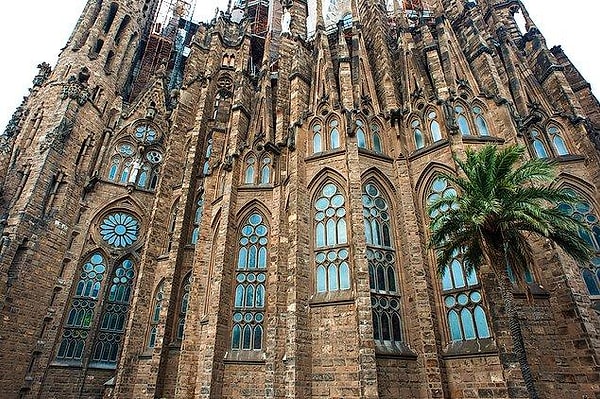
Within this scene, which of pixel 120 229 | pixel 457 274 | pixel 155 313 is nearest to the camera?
pixel 457 274

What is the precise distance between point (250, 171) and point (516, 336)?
12.3 meters

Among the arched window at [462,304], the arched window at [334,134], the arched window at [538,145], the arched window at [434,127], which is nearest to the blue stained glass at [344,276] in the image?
the arched window at [462,304]

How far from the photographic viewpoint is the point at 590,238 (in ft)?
44.0

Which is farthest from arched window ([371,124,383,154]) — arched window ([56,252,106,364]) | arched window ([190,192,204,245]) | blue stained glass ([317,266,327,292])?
arched window ([56,252,106,364])

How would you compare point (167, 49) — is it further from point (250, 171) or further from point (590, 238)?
point (590, 238)

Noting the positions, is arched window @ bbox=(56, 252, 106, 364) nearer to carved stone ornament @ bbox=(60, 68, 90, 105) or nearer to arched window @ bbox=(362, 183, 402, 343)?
carved stone ornament @ bbox=(60, 68, 90, 105)

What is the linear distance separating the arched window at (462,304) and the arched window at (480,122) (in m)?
5.27

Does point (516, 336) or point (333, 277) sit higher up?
point (333, 277)

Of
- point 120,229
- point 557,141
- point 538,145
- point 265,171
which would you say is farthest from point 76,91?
point 557,141

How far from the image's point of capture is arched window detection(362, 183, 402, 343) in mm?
12523

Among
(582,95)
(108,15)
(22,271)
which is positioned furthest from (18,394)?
(582,95)

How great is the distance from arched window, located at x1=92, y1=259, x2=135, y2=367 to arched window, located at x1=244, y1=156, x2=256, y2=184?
944cm

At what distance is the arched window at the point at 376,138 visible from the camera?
15.8m

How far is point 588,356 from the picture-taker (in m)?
10.5
